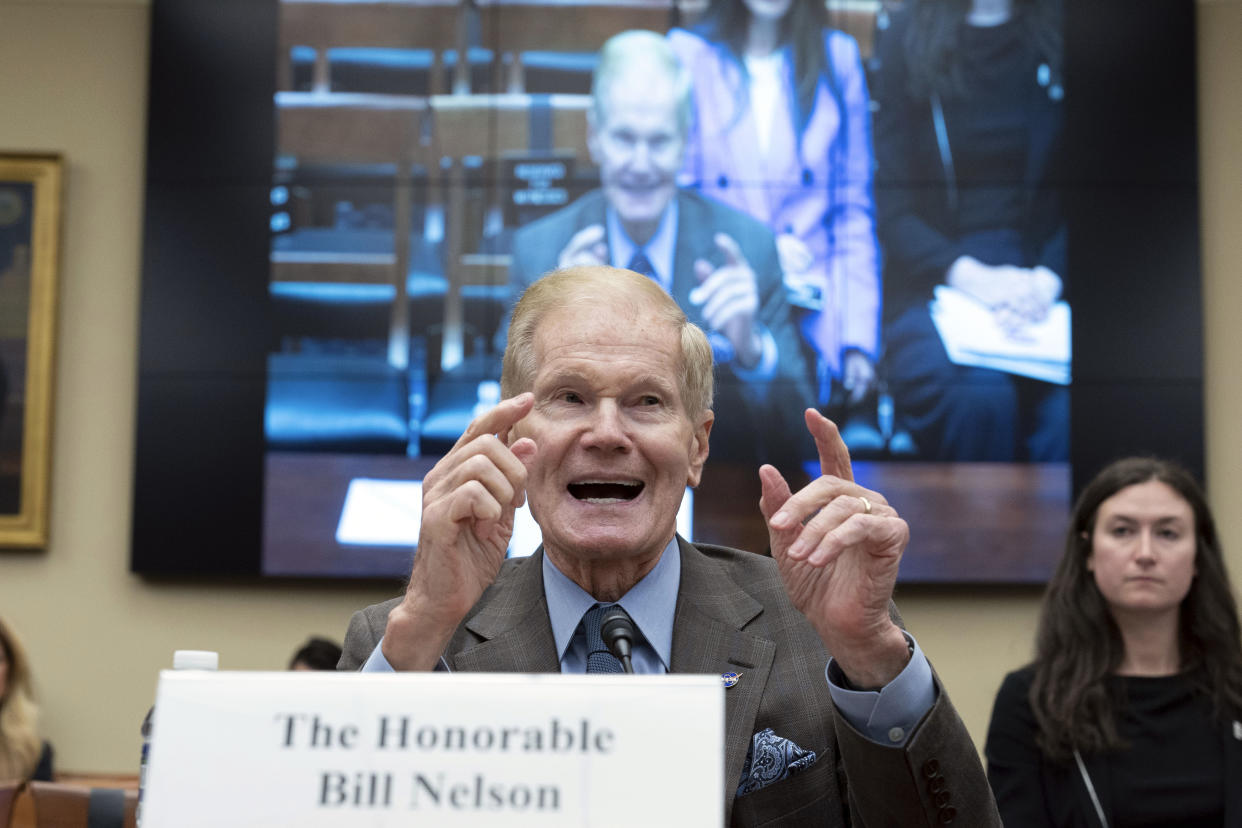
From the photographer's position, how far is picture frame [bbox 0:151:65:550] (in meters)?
5.26

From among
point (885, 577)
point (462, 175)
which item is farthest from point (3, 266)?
point (885, 577)

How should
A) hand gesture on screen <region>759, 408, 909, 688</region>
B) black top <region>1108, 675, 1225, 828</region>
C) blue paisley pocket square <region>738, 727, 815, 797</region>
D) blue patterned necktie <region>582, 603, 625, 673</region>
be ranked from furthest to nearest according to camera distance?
black top <region>1108, 675, 1225, 828</region>
blue patterned necktie <region>582, 603, 625, 673</region>
blue paisley pocket square <region>738, 727, 815, 797</region>
hand gesture on screen <region>759, 408, 909, 688</region>

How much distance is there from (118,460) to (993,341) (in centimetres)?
371

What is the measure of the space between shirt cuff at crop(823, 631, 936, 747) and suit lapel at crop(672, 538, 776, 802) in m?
0.21

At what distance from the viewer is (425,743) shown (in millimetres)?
1081

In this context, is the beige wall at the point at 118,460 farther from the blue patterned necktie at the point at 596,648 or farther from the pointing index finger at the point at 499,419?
the pointing index finger at the point at 499,419

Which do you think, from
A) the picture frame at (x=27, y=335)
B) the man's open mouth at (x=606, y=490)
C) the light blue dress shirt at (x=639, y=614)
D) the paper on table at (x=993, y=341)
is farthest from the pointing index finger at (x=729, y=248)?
the man's open mouth at (x=606, y=490)

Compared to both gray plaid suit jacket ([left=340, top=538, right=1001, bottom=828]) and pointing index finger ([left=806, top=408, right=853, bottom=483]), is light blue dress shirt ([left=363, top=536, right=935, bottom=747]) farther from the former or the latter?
pointing index finger ([left=806, top=408, right=853, bottom=483])

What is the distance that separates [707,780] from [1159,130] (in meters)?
4.95

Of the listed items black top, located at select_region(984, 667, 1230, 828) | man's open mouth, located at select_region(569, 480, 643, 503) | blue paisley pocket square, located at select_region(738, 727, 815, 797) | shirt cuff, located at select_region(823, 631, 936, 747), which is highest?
man's open mouth, located at select_region(569, 480, 643, 503)

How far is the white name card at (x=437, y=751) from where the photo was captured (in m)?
1.05

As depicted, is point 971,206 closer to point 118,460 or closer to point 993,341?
point 993,341

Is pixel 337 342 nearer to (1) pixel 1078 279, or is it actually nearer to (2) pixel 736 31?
(2) pixel 736 31

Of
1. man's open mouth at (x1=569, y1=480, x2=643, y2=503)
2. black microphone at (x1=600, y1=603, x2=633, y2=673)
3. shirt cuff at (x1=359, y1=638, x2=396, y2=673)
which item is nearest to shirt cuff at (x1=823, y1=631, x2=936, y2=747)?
black microphone at (x1=600, y1=603, x2=633, y2=673)
